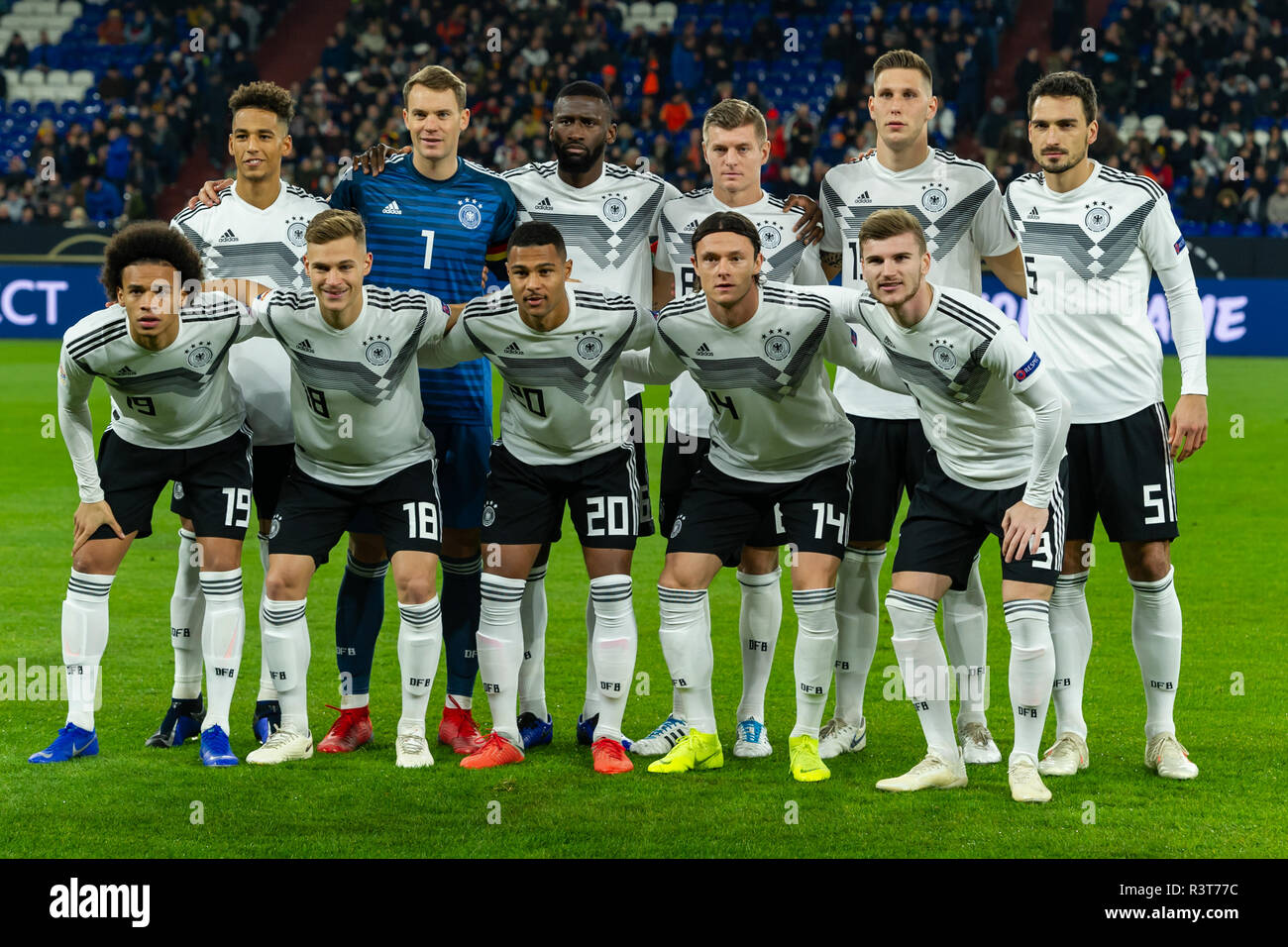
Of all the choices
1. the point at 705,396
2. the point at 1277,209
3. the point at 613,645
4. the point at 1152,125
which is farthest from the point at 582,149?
the point at 1152,125

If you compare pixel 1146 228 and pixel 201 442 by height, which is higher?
pixel 1146 228

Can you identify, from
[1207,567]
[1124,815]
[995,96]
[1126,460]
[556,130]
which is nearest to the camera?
[1124,815]

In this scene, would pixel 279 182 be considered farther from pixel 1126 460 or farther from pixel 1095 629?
pixel 1095 629

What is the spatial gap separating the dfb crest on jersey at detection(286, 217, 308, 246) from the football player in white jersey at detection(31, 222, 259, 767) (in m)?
0.50

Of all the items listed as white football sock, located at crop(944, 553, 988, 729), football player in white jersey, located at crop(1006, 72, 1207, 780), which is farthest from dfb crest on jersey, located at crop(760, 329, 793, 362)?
white football sock, located at crop(944, 553, 988, 729)

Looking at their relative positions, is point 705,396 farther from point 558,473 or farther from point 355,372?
point 355,372

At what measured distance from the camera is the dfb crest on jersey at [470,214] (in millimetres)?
6227

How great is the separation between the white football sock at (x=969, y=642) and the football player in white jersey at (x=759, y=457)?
0.52 meters

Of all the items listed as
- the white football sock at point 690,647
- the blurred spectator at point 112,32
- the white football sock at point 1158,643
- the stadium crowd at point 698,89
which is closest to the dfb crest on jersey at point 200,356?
the white football sock at point 690,647

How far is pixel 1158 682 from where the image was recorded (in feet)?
18.9

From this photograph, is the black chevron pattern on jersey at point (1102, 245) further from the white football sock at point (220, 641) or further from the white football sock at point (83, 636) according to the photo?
the white football sock at point (83, 636)
